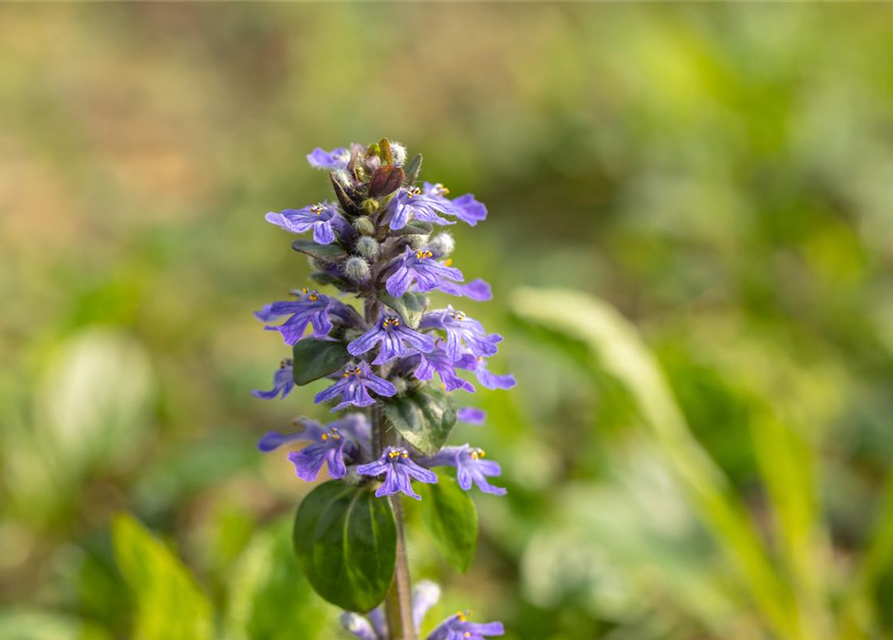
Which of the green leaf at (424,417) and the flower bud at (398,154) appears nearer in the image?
the green leaf at (424,417)

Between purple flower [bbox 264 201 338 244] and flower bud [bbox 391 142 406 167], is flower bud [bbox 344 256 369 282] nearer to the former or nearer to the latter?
purple flower [bbox 264 201 338 244]

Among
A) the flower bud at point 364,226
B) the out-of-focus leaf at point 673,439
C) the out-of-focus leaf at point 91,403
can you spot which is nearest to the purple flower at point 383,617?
the flower bud at point 364,226

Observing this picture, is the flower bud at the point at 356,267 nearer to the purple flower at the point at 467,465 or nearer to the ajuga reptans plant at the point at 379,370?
the ajuga reptans plant at the point at 379,370

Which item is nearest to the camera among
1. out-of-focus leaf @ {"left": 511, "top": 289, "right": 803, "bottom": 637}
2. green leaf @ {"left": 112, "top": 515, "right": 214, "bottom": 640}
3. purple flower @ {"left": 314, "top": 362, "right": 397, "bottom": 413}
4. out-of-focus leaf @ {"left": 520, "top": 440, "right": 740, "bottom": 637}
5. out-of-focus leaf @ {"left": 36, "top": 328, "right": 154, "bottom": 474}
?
purple flower @ {"left": 314, "top": 362, "right": 397, "bottom": 413}

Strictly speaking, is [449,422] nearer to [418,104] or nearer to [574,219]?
[574,219]

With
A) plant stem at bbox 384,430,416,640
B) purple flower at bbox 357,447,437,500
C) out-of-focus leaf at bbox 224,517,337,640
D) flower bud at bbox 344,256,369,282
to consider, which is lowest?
plant stem at bbox 384,430,416,640

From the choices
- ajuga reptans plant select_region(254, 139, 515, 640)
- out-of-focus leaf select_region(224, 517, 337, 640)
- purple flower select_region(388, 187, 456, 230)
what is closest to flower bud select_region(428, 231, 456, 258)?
ajuga reptans plant select_region(254, 139, 515, 640)

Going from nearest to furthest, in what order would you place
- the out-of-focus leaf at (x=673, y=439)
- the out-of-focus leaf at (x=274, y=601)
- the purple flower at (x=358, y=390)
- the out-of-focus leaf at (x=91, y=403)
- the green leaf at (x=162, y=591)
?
the purple flower at (x=358, y=390) < the green leaf at (x=162, y=591) < the out-of-focus leaf at (x=274, y=601) < the out-of-focus leaf at (x=673, y=439) < the out-of-focus leaf at (x=91, y=403)
